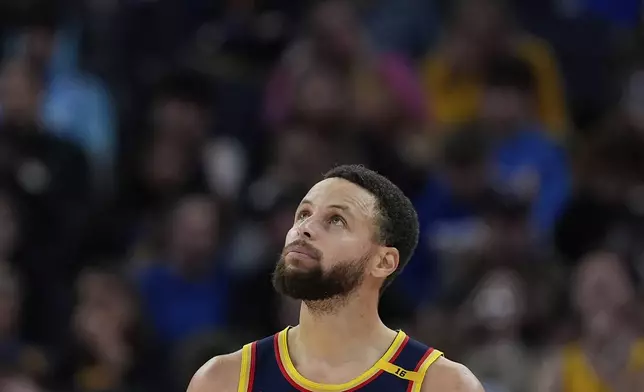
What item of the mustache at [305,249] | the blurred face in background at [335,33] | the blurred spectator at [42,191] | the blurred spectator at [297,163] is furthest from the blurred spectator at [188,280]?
the mustache at [305,249]

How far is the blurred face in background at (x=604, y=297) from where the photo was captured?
862 cm

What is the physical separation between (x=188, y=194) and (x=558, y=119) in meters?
3.28

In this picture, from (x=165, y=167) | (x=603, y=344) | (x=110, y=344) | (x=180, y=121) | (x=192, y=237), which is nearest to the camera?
(x=603, y=344)

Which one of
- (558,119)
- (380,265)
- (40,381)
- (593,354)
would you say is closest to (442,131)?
(558,119)

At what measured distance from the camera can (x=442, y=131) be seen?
1126 cm

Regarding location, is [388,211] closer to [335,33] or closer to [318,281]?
[318,281]

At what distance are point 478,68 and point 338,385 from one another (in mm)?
6571

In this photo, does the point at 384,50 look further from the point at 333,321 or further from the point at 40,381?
the point at 333,321

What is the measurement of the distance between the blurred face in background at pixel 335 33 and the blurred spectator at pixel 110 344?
2.86 meters

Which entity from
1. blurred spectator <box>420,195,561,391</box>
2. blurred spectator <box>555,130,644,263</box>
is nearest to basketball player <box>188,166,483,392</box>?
blurred spectator <box>420,195,561,391</box>

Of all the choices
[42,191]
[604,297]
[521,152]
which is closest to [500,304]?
[604,297]

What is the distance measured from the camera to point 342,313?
5.25 meters

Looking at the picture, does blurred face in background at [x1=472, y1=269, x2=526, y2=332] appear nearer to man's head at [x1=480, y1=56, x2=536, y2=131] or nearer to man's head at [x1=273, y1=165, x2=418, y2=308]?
man's head at [x1=480, y1=56, x2=536, y2=131]

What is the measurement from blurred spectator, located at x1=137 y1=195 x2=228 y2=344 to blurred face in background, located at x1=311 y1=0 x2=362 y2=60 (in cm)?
201
